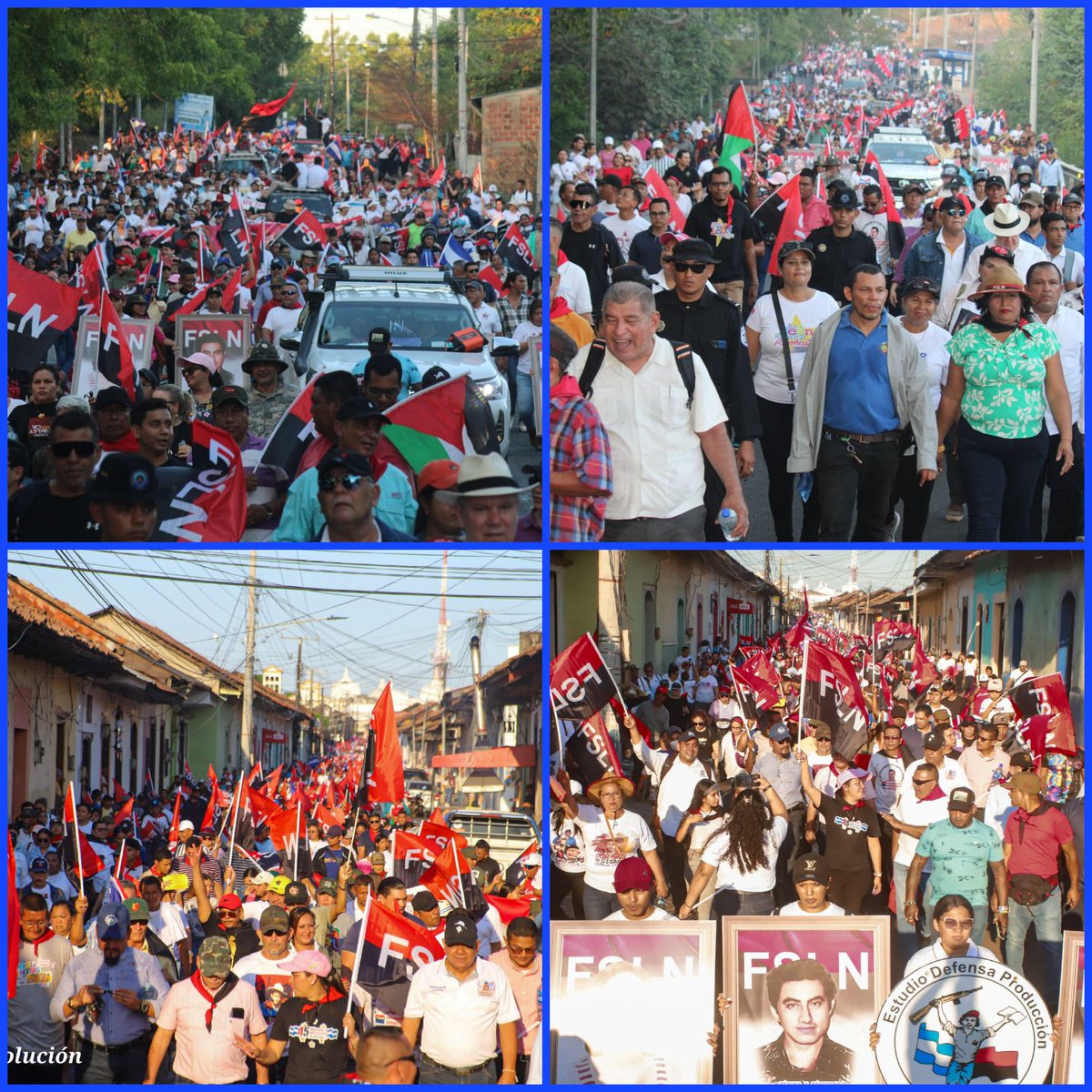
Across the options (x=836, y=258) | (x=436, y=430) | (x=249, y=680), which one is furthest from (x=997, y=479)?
(x=249, y=680)

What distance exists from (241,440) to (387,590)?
1.11 m

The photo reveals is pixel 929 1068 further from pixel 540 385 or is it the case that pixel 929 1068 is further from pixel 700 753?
pixel 540 385

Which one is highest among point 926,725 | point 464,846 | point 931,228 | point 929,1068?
point 931,228

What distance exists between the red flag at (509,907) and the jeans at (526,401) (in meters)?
2.35

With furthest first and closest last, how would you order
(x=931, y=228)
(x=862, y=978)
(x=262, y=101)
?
(x=262, y=101) < (x=931, y=228) < (x=862, y=978)

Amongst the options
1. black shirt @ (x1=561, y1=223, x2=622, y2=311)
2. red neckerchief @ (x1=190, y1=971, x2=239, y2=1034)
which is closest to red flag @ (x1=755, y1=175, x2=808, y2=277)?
black shirt @ (x1=561, y1=223, x2=622, y2=311)

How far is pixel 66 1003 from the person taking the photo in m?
9.02

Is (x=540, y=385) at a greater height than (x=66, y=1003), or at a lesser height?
greater

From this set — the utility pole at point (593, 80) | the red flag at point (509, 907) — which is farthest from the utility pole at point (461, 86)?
the red flag at point (509, 907)

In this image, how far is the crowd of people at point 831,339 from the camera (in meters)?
8.95

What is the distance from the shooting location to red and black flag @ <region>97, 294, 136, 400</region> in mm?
9469

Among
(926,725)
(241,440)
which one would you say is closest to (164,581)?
(241,440)

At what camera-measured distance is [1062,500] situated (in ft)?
30.2

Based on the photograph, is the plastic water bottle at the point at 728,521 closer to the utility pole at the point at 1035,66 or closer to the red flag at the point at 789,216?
the red flag at the point at 789,216
